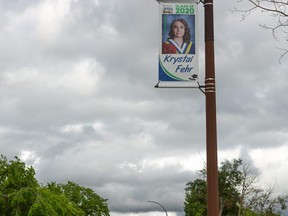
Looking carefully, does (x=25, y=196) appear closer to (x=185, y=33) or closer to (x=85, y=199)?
(x=185, y=33)

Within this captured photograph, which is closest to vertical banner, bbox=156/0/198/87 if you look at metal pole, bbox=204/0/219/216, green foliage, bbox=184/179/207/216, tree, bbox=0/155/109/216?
metal pole, bbox=204/0/219/216

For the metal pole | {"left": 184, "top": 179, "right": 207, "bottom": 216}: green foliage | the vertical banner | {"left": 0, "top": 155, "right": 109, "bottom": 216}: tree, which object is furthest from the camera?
{"left": 184, "top": 179, "right": 207, "bottom": 216}: green foliage

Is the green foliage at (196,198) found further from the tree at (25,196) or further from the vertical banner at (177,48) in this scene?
the vertical banner at (177,48)

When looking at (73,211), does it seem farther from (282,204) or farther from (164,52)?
(282,204)

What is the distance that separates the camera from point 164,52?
8.71 meters

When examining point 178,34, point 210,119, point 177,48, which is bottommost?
point 210,119

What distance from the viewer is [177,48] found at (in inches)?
344

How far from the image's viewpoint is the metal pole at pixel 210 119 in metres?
8.12

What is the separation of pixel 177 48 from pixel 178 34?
23 cm

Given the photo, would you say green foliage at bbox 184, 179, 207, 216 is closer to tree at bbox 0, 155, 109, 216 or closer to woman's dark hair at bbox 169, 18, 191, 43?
tree at bbox 0, 155, 109, 216

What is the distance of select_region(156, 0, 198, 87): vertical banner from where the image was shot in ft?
28.5

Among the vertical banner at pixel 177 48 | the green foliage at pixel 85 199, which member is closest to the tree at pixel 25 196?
the vertical banner at pixel 177 48

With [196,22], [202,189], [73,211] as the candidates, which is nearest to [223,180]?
[202,189]

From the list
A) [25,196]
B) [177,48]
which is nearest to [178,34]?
[177,48]
